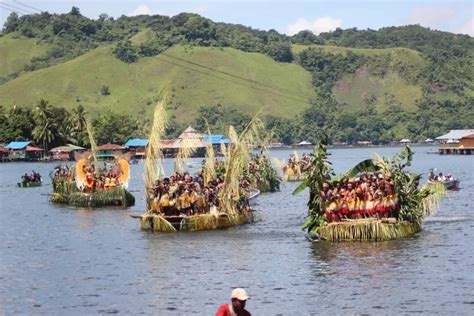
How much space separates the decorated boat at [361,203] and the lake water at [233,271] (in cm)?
69

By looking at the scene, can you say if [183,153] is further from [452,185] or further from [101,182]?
[452,185]

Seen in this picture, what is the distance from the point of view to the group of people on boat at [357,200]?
47812 millimetres

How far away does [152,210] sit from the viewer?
56.0 m

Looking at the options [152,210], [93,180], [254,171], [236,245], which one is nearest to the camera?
[236,245]

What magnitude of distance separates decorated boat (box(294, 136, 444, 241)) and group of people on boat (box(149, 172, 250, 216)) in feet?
23.9

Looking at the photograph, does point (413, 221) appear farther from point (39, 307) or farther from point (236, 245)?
point (39, 307)

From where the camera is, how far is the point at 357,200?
4806 centimetres

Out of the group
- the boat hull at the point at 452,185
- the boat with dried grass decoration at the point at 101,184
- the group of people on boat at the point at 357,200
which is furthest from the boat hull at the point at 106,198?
the group of people on boat at the point at 357,200

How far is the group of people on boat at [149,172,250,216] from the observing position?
5438 cm

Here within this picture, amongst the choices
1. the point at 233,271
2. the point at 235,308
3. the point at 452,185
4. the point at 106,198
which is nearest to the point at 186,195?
the point at 233,271

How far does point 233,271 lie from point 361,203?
27.2ft

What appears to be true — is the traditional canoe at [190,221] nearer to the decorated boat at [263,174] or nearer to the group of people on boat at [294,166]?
the decorated boat at [263,174]

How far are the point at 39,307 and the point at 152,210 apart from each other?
65.7 ft

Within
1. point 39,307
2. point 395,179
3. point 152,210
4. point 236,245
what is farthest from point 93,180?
point 39,307
